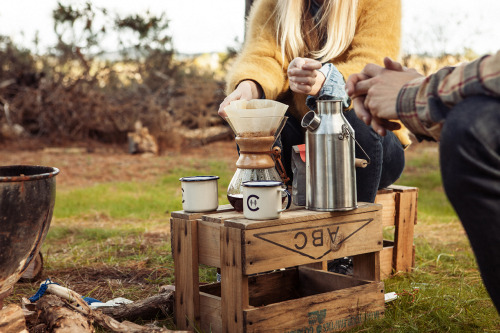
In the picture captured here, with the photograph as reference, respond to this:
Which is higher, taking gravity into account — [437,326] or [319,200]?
[319,200]

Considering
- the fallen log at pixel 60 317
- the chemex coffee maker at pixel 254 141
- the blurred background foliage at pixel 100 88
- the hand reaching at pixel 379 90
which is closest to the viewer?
the hand reaching at pixel 379 90

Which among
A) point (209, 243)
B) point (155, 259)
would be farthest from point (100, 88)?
point (209, 243)

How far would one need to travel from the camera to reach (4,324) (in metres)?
1.76

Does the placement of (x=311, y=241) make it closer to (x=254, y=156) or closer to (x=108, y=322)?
(x=254, y=156)

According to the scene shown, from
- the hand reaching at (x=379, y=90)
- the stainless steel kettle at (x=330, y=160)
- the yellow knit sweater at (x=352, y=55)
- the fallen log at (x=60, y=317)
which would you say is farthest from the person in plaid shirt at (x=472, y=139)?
the fallen log at (x=60, y=317)

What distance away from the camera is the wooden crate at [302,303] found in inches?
77.2

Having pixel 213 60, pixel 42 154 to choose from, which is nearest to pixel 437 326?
pixel 42 154

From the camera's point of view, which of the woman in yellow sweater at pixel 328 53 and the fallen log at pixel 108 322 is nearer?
the fallen log at pixel 108 322

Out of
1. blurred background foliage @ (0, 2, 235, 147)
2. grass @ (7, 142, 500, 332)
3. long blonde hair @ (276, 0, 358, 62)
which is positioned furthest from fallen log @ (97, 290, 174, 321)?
blurred background foliage @ (0, 2, 235, 147)

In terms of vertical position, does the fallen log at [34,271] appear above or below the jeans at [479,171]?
below

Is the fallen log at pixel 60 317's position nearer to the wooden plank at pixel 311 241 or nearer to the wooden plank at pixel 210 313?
the wooden plank at pixel 210 313

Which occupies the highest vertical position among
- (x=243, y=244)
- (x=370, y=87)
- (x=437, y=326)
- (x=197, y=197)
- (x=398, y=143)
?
(x=370, y=87)

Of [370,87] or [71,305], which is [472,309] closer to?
[370,87]

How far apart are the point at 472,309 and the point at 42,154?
22.8 ft
